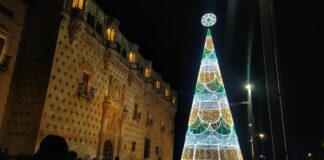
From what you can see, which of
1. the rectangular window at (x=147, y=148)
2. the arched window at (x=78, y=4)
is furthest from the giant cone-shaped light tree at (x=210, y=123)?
the rectangular window at (x=147, y=148)

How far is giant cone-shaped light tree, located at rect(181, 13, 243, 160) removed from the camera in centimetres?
1453

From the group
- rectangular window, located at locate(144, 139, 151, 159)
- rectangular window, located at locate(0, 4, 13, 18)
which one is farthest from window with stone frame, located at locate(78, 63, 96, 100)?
rectangular window, located at locate(144, 139, 151, 159)

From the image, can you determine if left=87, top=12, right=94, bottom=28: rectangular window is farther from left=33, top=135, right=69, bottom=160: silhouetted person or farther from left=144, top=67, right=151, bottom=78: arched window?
left=33, top=135, right=69, bottom=160: silhouetted person

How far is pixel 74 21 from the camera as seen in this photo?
15688 mm

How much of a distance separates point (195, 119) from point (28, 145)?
9400 millimetres

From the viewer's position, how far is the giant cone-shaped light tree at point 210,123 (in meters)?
14.5

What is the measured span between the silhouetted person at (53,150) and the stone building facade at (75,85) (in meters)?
11.3

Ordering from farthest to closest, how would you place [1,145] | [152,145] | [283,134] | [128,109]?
[152,145], [128,109], [1,145], [283,134]

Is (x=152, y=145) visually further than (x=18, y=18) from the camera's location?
Yes

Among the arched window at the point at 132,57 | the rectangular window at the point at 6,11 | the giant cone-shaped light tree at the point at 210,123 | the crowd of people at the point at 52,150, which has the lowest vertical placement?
the crowd of people at the point at 52,150

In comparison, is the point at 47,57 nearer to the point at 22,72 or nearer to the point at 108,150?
the point at 22,72

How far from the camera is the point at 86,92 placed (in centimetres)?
1705

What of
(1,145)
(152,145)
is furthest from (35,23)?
(152,145)

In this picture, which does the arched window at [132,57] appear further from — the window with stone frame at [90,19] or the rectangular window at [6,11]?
the rectangular window at [6,11]
